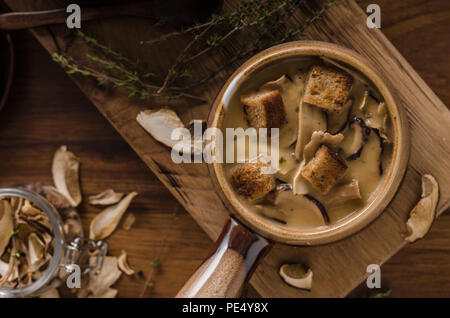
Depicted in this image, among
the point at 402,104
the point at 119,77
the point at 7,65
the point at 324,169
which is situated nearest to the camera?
the point at 324,169

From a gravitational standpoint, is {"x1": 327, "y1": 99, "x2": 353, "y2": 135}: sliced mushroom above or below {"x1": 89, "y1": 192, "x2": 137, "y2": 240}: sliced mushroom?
above

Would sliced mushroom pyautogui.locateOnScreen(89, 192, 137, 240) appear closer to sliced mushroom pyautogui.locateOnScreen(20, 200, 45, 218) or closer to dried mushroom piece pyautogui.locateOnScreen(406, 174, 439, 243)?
sliced mushroom pyautogui.locateOnScreen(20, 200, 45, 218)

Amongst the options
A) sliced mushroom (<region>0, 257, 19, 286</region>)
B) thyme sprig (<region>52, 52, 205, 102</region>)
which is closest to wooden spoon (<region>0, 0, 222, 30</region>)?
thyme sprig (<region>52, 52, 205, 102</region>)

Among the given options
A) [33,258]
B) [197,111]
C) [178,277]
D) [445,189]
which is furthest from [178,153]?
[445,189]

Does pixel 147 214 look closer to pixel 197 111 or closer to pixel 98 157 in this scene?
pixel 98 157

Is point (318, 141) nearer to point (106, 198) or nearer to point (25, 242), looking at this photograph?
point (106, 198)

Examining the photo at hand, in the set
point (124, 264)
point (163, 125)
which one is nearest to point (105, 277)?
point (124, 264)

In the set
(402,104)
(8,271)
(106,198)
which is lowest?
(8,271)
